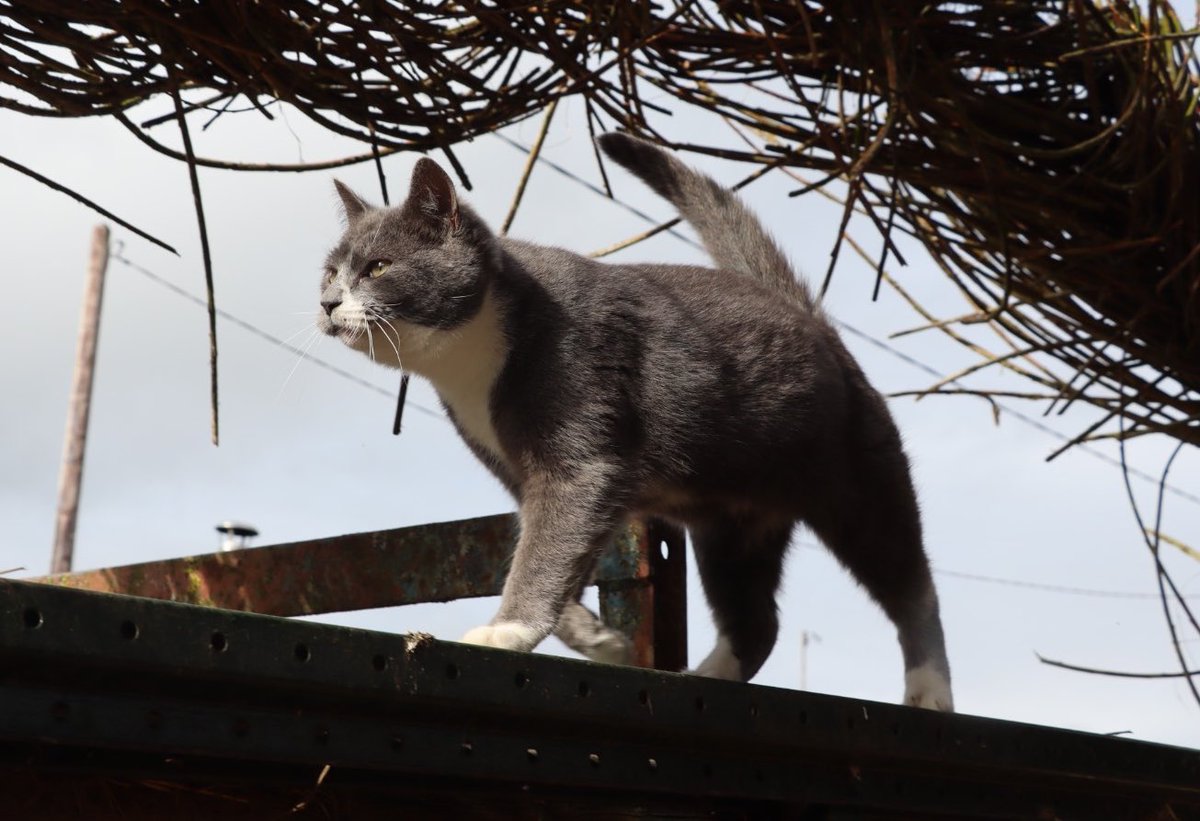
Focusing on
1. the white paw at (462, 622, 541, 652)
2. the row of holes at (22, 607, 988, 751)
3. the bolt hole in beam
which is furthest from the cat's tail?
the bolt hole in beam

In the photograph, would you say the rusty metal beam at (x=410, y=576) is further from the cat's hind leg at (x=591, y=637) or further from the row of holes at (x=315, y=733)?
the row of holes at (x=315, y=733)

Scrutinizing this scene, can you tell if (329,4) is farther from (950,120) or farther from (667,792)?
(667,792)

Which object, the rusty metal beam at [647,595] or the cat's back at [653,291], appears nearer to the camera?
the rusty metal beam at [647,595]

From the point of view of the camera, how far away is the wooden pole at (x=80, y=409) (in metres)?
9.99

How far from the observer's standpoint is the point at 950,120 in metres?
1.61

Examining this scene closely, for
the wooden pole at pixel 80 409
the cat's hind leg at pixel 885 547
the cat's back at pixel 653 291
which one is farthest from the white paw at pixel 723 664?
the wooden pole at pixel 80 409

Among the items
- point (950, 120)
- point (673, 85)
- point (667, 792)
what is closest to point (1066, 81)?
point (950, 120)

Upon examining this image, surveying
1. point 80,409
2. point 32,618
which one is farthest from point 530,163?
point 80,409

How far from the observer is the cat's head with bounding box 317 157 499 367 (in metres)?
2.36

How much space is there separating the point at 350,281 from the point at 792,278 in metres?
0.95

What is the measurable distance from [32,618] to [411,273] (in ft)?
4.88

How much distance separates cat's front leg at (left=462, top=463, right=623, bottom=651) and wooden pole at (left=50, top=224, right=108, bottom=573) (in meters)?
8.41

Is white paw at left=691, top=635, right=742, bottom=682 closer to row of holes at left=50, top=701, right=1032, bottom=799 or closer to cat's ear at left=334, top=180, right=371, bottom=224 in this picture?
row of holes at left=50, top=701, right=1032, bottom=799

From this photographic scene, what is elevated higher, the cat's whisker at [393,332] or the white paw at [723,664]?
the cat's whisker at [393,332]
